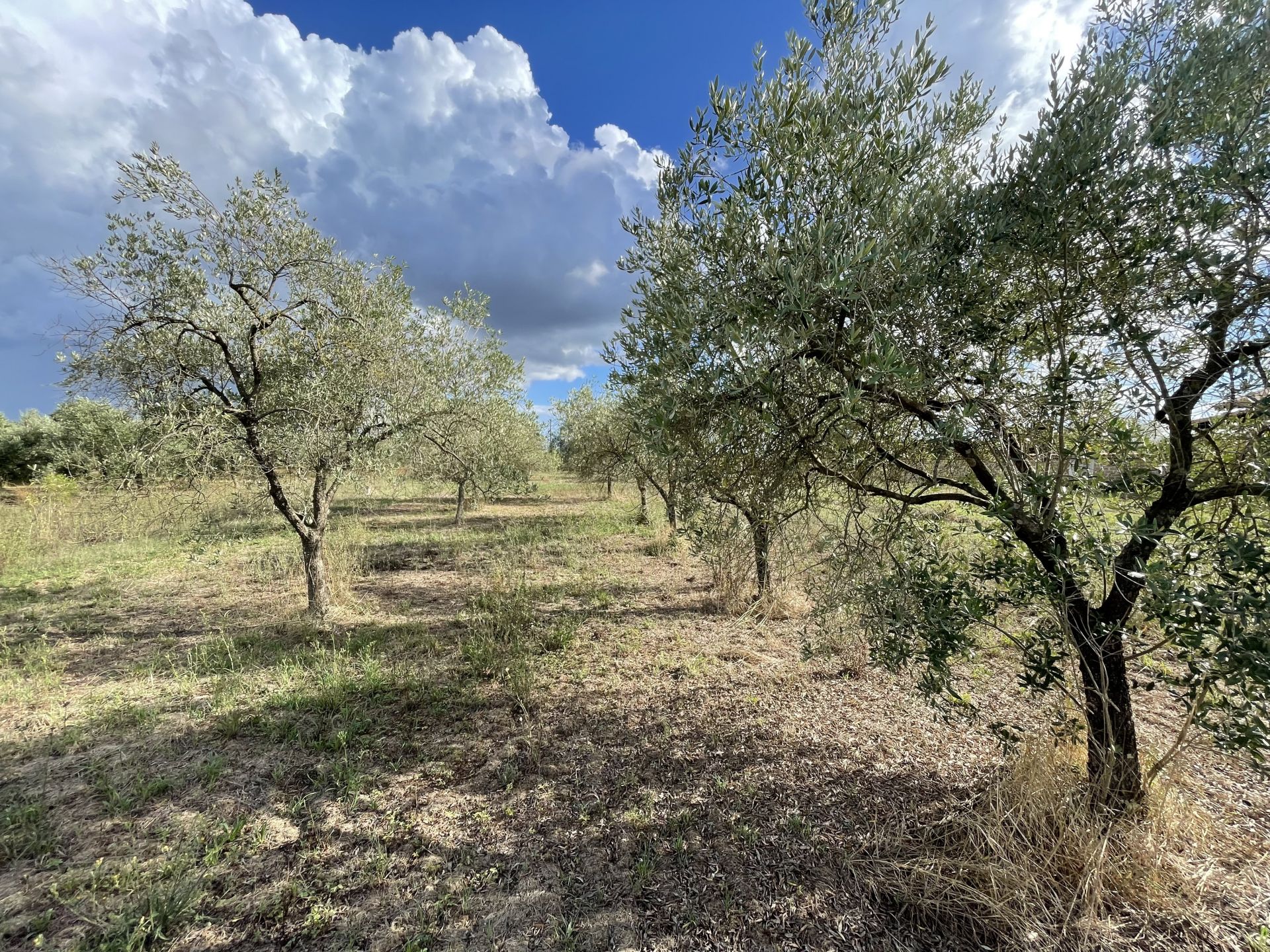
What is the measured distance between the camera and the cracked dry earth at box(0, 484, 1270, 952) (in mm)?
2951

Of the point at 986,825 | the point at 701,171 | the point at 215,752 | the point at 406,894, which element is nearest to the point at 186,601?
the point at 215,752

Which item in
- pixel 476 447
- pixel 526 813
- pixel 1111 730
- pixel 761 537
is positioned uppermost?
pixel 476 447

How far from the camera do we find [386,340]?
748cm

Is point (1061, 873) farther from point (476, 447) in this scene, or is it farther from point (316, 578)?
point (316, 578)

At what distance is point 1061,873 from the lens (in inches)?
119

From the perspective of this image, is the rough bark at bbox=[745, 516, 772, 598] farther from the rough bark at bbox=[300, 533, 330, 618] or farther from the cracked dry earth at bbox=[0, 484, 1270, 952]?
the rough bark at bbox=[300, 533, 330, 618]

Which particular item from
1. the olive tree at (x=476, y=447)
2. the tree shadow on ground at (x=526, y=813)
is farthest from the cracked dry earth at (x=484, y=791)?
the olive tree at (x=476, y=447)

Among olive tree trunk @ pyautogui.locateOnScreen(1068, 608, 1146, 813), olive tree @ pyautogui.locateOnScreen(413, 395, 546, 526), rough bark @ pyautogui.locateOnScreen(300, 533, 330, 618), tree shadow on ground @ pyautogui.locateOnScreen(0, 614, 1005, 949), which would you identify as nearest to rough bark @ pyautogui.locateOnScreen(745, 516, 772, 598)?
tree shadow on ground @ pyautogui.locateOnScreen(0, 614, 1005, 949)

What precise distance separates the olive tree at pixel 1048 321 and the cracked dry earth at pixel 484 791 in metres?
1.62

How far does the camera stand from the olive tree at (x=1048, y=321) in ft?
7.73

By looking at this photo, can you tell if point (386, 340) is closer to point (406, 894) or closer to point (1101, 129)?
point (406, 894)

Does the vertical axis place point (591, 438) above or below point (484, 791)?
above

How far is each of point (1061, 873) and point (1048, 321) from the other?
3.66 m

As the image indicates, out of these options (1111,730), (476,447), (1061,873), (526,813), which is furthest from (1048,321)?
(476,447)
